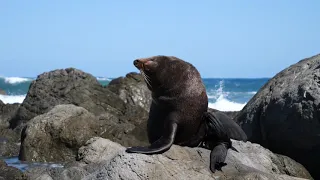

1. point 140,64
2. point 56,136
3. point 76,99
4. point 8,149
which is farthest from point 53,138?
point 76,99

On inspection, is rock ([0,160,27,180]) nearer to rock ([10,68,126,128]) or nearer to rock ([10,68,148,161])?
rock ([10,68,148,161])

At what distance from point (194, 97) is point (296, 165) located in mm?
1985

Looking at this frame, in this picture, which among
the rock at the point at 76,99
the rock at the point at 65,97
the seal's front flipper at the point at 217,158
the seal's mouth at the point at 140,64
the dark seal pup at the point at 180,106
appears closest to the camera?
the seal's front flipper at the point at 217,158

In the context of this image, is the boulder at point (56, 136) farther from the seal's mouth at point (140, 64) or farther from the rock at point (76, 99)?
the seal's mouth at point (140, 64)

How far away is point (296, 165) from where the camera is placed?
8469 millimetres

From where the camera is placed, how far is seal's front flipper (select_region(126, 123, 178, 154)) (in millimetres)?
6301

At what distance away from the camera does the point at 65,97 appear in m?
16.6

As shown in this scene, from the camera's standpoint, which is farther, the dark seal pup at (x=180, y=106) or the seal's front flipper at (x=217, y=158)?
the dark seal pup at (x=180, y=106)

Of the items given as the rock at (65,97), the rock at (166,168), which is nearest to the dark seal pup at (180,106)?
the rock at (166,168)

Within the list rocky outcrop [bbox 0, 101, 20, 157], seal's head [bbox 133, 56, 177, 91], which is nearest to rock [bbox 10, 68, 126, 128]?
rocky outcrop [bbox 0, 101, 20, 157]

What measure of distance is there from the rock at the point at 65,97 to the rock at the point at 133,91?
4.64 ft

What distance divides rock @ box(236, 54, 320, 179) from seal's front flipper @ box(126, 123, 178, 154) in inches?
111

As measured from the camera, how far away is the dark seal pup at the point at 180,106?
739 cm

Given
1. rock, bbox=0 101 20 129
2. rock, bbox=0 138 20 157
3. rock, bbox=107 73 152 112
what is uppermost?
rock, bbox=107 73 152 112
